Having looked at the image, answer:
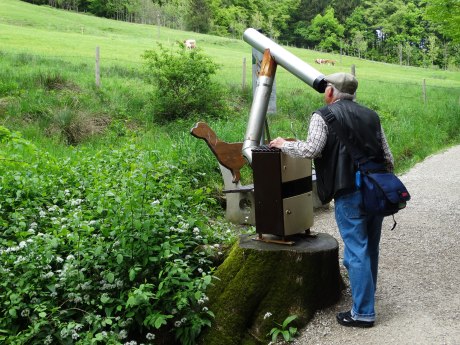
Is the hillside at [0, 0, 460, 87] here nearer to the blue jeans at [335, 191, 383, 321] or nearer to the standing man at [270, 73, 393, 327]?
the standing man at [270, 73, 393, 327]

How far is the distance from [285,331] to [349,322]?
56 cm

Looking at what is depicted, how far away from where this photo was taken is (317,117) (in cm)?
456

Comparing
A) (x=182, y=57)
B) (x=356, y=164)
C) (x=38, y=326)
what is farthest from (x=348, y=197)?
(x=182, y=57)

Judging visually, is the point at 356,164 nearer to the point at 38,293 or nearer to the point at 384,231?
the point at 38,293

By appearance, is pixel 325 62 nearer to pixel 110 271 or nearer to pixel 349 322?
pixel 110 271

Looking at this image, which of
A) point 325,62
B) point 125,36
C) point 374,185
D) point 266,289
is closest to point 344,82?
point 374,185

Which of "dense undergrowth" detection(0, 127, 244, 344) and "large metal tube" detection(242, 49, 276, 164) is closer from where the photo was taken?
"dense undergrowth" detection(0, 127, 244, 344)

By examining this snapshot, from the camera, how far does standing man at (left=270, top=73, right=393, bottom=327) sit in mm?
4535

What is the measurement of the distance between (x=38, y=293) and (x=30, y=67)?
16.8 metres

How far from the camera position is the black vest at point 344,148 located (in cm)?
453

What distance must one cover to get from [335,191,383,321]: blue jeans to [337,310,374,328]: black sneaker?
0.11 ft

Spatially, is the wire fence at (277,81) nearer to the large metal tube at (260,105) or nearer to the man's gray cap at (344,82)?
the large metal tube at (260,105)

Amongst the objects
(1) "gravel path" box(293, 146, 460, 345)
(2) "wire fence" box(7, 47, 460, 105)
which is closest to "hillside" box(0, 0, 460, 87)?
(2) "wire fence" box(7, 47, 460, 105)

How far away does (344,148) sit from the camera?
4.53 m
